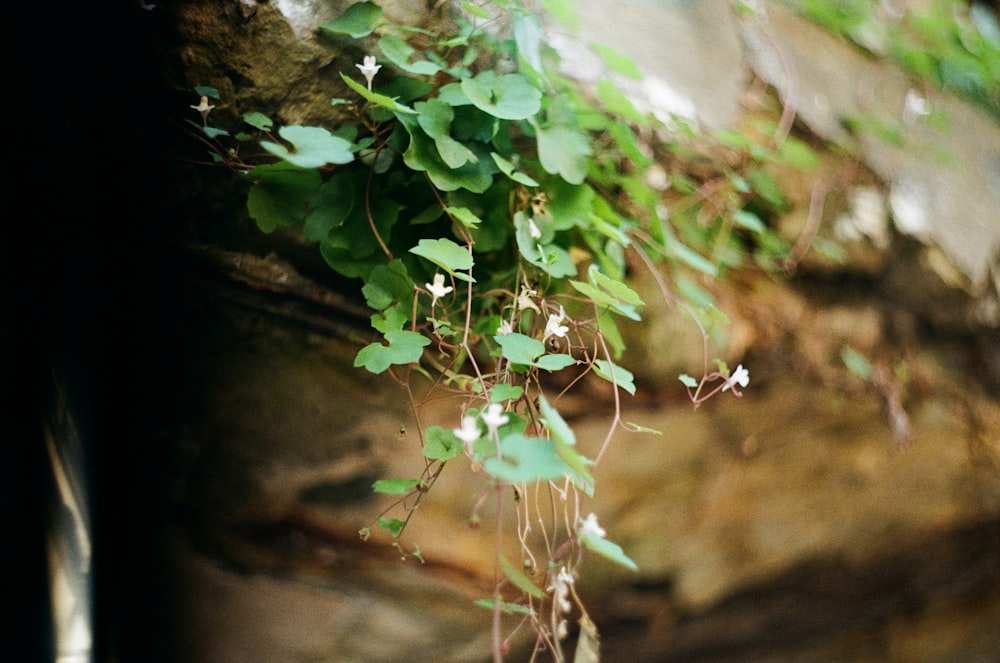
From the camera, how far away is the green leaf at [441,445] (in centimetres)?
68

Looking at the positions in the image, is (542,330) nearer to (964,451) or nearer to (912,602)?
(964,451)

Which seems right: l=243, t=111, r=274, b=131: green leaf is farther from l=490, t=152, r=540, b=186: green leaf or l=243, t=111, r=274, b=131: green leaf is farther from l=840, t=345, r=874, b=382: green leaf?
l=840, t=345, r=874, b=382: green leaf

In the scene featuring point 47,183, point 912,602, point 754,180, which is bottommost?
point 912,602

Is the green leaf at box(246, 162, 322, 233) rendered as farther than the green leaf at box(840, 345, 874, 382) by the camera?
No

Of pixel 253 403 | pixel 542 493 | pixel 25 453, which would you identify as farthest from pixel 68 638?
pixel 542 493

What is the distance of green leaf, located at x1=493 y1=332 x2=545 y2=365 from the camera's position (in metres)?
0.63

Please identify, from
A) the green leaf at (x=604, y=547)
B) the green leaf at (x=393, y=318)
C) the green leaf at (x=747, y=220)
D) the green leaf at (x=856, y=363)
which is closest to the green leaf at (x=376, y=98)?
the green leaf at (x=393, y=318)

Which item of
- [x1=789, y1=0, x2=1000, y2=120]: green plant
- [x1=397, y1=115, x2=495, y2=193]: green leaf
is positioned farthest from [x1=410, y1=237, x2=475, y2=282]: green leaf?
[x1=789, y1=0, x2=1000, y2=120]: green plant

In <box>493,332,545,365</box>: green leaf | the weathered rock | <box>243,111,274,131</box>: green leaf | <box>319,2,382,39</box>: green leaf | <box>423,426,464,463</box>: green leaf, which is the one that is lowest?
the weathered rock

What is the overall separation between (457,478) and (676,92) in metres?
0.86

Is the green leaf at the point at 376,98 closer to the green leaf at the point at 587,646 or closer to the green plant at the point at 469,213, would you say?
the green plant at the point at 469,213

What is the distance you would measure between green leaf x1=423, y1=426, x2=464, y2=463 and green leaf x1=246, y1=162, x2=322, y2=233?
0.32m

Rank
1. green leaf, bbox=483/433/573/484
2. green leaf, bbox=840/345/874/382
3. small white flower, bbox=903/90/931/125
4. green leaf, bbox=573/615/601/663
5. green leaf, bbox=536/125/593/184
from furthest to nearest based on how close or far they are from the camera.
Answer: small white flower, bbox=903/90/931/125 → green leaf, bbox=840/345/874/382 → green leaf, bbox=536/125/593/184 → green leaf, bbox=573/615/601/663 → green leaf, bbox=483/433/573/484

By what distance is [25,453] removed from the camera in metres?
0.86
